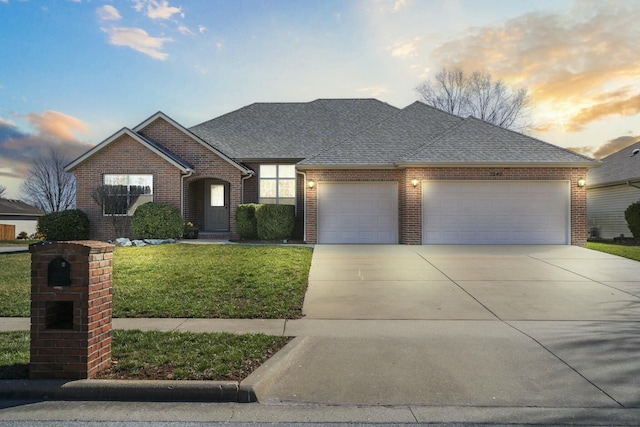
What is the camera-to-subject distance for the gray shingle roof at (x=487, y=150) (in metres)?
14.7

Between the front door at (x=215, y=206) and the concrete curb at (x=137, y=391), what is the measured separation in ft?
49.3

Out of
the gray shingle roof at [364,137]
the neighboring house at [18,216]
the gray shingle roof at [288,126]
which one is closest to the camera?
the gray shingle roof at [364,137]

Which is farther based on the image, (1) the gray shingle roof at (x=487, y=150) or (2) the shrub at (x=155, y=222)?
(2) the shrub at (x=155, y=222)

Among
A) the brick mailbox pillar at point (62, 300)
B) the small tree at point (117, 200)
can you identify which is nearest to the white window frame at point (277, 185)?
the small tree at point (117, 200)

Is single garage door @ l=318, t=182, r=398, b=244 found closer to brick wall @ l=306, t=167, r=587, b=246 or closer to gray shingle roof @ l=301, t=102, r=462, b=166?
brick wall @ l=306, t=167, r=587, b=246

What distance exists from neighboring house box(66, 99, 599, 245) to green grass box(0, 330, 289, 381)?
10716 millimetres

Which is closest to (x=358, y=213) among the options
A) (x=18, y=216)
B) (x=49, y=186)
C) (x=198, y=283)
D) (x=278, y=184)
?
(x=278, y=184)

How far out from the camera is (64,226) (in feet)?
51.9

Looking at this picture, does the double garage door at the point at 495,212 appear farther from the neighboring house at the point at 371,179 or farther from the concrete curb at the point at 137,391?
the concrete curb at the point at 137,391

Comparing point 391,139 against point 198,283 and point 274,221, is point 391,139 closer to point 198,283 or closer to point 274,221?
point 274,221

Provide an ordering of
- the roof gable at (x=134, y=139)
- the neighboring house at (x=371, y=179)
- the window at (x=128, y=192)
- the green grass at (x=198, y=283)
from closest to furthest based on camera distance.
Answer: the green grass at (x=198, y=283)
the neighboring house at (x=371, y=179)
the window at (x=128, y=192)
the roof gable at (x=134, y=139)

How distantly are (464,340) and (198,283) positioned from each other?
5452 mm

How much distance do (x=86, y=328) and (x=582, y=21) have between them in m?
18.2

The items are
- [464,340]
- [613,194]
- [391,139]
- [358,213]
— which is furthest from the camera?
[613,194]
